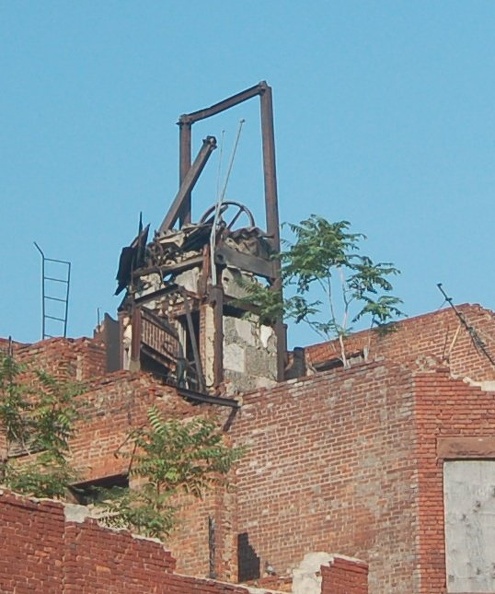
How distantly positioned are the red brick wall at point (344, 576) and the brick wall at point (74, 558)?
2196 millimetres

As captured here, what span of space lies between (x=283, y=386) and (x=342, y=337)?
166 inches

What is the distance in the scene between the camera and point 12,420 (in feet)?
100.0

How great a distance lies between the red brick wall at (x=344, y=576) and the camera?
2812cm

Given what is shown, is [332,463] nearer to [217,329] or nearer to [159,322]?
[217,329]

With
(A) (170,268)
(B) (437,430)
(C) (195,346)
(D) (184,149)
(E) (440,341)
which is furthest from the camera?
(D) (184,149)

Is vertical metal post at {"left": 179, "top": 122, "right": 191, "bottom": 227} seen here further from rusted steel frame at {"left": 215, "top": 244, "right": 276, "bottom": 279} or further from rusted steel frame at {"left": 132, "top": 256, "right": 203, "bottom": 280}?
rusted steel frame at {"left": 132, "top": 256, "right": 203, "bottom": 280}

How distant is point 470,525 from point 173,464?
489 centimetres

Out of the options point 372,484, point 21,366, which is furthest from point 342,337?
point 21,366

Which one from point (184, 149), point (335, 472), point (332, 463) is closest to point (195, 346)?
point (332, 463)

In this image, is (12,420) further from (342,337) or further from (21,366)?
(342,337)

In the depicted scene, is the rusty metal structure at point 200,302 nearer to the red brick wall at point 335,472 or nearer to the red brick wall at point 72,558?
the red brick wall at point 335,472

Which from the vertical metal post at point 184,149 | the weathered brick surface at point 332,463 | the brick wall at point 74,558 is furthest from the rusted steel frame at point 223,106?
the brick wall at point 74,558

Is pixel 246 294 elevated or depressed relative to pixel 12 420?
elevated

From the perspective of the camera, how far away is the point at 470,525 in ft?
102
